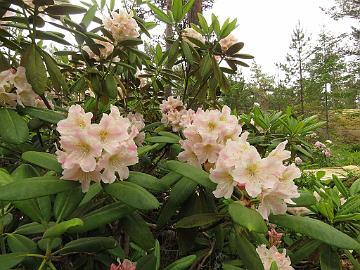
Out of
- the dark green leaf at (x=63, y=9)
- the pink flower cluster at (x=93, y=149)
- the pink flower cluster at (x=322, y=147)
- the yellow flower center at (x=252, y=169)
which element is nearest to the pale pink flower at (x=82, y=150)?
the pink flower cluster at (x=93, y=149)

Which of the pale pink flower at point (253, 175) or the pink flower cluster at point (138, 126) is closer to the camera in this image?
the pale pink flower at point (253, 175)

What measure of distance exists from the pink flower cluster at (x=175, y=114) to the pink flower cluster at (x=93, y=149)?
33.7 inches

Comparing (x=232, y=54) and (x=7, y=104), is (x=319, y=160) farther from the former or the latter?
(x=7, y=104)

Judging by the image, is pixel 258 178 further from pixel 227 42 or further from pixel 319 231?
pixel 227 42

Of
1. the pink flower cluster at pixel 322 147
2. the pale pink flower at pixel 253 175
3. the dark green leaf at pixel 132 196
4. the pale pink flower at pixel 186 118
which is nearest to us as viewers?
the dark green leaf at pixel 132 196

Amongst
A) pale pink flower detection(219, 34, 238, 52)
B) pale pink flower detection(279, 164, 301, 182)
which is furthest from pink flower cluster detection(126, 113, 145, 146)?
pale pink flower detection(279, 164, 301, 182)

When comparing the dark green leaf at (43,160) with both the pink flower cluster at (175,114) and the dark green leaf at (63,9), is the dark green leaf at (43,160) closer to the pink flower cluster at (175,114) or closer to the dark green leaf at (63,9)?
the dark green leaf at (63,9)

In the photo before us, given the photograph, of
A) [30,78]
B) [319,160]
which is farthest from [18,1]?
[319,160]

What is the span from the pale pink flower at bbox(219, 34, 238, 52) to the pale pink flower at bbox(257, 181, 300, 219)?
1.24m

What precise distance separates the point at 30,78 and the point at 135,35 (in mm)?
718

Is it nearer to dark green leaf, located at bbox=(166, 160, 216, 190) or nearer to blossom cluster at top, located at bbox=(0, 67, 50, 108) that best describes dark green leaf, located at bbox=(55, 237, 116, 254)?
dark green leaf, located at bbox=(166, 160, 216, 190)

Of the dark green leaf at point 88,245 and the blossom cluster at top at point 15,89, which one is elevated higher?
the blossom cluster at top at point 15,89

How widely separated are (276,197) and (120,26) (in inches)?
48.7

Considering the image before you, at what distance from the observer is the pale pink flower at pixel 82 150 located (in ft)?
3.06
